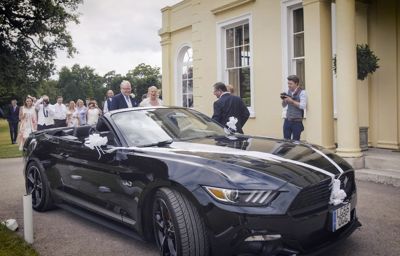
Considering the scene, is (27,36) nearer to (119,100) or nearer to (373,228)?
(119,100)

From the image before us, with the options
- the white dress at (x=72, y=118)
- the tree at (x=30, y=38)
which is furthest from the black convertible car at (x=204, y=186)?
the tree at (x=30, y=38)

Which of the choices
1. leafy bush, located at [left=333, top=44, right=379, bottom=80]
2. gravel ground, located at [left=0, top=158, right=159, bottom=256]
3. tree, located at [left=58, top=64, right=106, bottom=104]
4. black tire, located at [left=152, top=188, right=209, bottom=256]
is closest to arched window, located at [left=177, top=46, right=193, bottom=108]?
leafy bush, located at [left=333, top=44, right=379, bottom=80]

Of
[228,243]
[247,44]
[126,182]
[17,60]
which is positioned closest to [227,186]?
[228,243]

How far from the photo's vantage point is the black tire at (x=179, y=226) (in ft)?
10.6

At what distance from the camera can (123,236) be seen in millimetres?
4535

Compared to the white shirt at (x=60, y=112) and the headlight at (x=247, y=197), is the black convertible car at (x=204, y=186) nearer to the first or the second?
the headlight at (x=247, y=197)

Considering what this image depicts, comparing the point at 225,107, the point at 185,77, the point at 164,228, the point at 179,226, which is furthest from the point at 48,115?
the point at 179,226

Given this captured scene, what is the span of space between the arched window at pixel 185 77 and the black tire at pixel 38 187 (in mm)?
8794

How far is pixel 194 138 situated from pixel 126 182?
0.95 meters

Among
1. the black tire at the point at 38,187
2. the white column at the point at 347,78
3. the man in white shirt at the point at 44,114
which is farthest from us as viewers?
the man in white shirt at the point at 44,114

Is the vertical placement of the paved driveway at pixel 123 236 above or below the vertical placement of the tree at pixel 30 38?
below

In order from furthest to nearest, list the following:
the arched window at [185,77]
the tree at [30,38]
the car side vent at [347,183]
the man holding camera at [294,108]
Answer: the tree at [30,38] < the arched window at [185,77] < the man holding camera at [294,108] < the car side vent at [347,183]

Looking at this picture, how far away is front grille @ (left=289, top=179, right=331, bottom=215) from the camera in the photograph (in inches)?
122

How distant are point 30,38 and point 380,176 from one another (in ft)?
63.6
